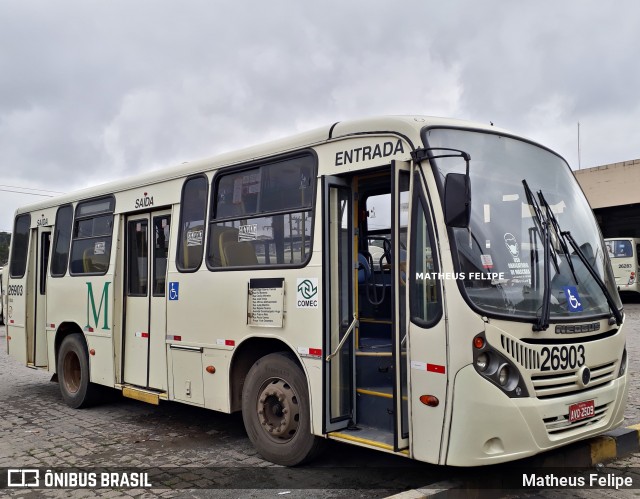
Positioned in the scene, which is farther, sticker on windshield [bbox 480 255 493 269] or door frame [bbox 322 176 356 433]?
door frame [bbox 322 176 356 433]

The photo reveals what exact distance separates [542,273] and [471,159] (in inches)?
41.0

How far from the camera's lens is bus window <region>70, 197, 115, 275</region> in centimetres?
877

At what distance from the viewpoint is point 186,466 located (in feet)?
20.6

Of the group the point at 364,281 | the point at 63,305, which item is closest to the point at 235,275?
the point at 364,281

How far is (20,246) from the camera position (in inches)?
423

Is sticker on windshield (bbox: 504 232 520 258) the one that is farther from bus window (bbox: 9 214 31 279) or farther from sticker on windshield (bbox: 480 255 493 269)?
bus window (bbox: 9 214 31 279)

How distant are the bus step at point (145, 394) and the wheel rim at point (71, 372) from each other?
62.4 inches

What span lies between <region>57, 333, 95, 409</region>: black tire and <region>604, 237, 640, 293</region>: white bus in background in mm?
21233

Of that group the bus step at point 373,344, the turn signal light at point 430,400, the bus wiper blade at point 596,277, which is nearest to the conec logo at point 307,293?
the bus step at point 373,344

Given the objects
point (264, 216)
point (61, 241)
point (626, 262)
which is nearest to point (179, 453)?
point (264, 216)

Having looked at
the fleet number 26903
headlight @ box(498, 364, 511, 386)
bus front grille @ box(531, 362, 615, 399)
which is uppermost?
the fleet number 26903

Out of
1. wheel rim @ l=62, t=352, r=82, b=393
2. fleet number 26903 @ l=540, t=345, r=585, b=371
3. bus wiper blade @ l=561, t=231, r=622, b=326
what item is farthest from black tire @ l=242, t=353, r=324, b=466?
wheel rim @ l=62, t=352, r=82, b=393

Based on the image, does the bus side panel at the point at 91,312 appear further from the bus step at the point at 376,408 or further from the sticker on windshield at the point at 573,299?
the sticker on windshield at the point at 573,299

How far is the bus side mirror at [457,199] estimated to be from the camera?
4.63 m
